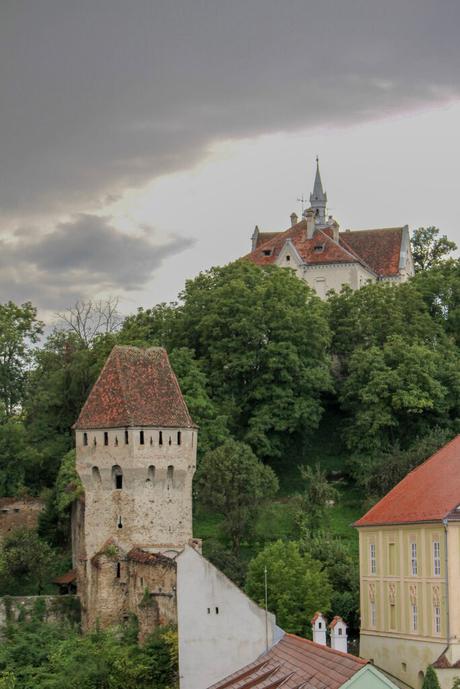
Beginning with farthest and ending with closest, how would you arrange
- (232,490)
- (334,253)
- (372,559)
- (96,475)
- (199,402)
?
(334,253)
(199,402)
(232,490)
(372,559)
(96,475)

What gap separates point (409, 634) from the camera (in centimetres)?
6309

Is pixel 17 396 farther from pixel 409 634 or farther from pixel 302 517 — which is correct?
pixel 409 634

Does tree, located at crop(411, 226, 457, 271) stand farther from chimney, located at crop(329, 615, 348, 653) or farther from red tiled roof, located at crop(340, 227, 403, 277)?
chimney, located at crop(329, 615, 348, 653)

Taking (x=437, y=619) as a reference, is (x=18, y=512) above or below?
above

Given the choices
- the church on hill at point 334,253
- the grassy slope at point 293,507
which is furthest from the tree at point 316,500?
the church on hill at point 334,253

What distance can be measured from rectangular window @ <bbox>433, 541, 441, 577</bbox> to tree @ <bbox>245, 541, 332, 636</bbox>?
5.55 meters

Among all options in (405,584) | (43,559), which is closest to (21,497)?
(43,559)

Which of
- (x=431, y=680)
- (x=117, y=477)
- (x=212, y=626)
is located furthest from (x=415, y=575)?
(x=117, y=477)

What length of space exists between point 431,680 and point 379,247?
54702mm

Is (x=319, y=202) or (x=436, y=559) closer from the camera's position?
(x=436, y=559)

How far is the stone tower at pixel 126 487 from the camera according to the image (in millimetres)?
64562

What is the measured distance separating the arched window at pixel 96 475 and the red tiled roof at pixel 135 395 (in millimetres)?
1794

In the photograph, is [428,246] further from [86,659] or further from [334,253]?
[86,659]

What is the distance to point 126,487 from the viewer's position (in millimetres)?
65375
